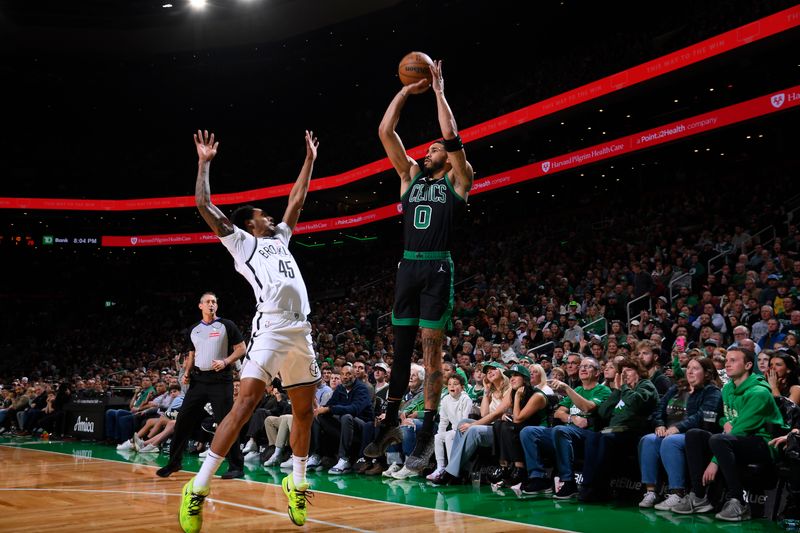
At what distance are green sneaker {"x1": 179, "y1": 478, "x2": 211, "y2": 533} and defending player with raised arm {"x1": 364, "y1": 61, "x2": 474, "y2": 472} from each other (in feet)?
3.91

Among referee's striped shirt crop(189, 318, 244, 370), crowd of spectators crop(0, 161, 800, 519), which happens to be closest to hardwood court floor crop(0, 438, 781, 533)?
crowd of spectators crop(0, 161, 800, 519)

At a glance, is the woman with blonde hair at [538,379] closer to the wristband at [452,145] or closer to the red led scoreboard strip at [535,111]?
the wristband at [452,145]

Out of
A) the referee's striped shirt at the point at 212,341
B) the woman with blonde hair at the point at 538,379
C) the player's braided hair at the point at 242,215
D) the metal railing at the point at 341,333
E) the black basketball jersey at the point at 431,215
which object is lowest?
the woman with blonde hair at the point at 538,379

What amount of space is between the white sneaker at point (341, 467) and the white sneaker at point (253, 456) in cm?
200

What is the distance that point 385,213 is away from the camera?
25812mm

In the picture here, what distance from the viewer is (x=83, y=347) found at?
2852 centimetres

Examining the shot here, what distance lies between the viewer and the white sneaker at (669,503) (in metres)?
6.08

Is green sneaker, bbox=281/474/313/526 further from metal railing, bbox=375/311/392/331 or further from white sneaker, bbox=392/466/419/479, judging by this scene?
metal railing, bbox=375/311/392/331

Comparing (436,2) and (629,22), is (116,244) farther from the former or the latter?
(629,22)

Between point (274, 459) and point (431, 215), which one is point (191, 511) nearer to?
point (431, 215)

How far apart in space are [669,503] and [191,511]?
3.90m

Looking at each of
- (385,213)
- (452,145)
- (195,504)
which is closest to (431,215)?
(452,145)

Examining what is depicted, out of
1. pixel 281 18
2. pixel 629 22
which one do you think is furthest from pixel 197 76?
pixel 629 22

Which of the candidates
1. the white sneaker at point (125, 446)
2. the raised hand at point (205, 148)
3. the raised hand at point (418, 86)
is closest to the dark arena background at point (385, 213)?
the white sneaker at point (125, 446)
